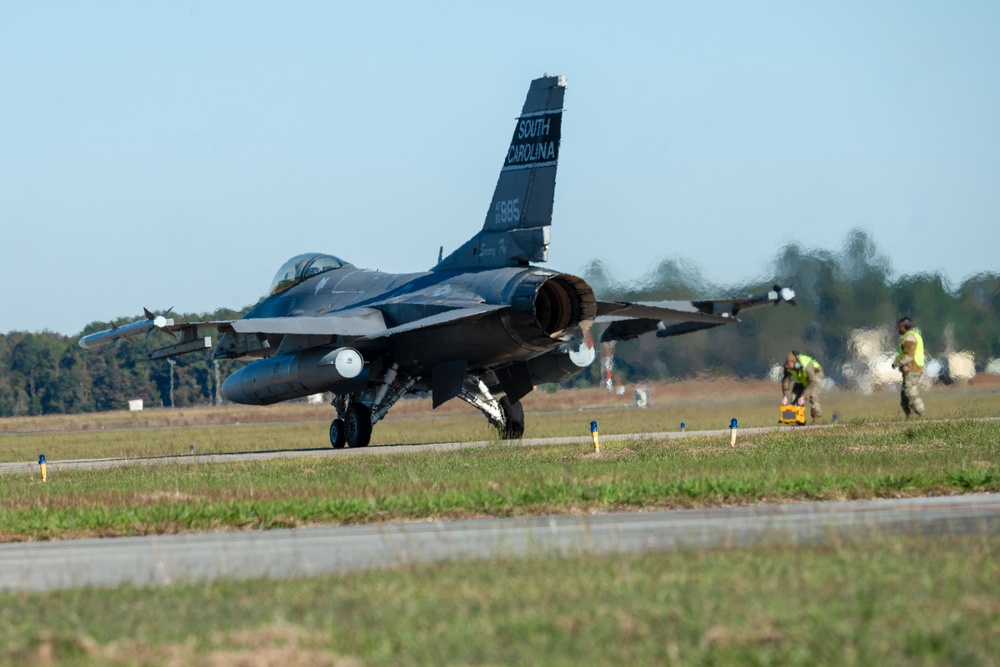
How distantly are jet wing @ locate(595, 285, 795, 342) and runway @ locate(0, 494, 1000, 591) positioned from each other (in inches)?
653

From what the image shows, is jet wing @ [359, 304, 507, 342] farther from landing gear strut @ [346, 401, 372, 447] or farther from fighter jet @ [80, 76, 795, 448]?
landing gear strut @ [346, 401, 372, 447]

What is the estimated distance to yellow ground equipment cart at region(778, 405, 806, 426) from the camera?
3059 cm

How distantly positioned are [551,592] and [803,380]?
2305cm

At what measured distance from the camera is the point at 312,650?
287 inches

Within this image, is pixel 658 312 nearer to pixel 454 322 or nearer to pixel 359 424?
pixel 454 322

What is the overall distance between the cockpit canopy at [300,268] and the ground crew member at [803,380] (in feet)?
35.4

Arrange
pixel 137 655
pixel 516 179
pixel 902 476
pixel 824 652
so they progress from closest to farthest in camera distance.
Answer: pixel 824 652, pixel 137 655, pixel 902 476, pixel 516 179

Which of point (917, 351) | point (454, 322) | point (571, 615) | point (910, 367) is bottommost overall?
point (571, 615)

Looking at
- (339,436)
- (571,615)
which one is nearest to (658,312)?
(339,436)

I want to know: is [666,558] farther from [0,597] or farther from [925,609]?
[0,597]

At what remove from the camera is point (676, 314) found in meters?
32.4

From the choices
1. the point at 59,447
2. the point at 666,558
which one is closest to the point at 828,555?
the point at 666,558

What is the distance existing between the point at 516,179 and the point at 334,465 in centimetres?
787

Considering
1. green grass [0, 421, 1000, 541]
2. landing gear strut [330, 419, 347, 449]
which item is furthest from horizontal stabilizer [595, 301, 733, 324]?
green grass [0, 421, 1000, 541]
